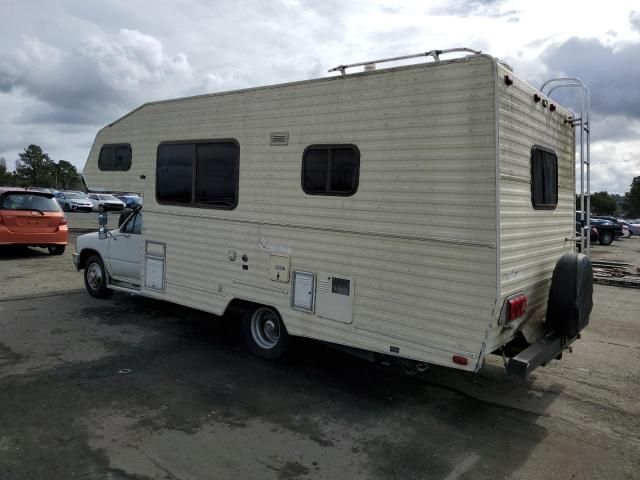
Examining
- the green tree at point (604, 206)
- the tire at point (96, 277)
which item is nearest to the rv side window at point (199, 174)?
the tire at point (96, 277)

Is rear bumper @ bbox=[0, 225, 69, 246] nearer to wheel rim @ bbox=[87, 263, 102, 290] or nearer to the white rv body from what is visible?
wheel rim @ bbox=[87, 263, 102, 290]

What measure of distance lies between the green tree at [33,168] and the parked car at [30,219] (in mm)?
70862

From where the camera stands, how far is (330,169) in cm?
480

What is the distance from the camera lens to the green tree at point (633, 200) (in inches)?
2862

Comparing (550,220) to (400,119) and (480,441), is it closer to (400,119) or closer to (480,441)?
Result: (400,119)

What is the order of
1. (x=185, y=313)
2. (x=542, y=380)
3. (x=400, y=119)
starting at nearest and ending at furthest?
(x=400, y=119)
(x=542, y=380)
(x=185, y=313)

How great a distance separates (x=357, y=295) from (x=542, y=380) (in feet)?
7.50

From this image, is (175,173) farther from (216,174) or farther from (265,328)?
(265,328)

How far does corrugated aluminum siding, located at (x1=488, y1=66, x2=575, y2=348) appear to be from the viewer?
4.09 m

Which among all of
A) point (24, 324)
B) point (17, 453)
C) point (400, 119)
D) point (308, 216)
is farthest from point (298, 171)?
point (24, 324)

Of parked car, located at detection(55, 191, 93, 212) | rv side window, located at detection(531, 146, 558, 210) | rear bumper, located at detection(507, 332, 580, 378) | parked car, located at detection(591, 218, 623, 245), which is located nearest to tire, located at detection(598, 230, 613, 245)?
parked car, located at detection(591, 218, 623, 245)

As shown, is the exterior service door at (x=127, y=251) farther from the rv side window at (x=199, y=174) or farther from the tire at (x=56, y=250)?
the tire at (x=56, y=250)

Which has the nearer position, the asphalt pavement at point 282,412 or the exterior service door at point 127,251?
the asphalt pavement at point 282,412

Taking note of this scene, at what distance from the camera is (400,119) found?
437 centimetres
